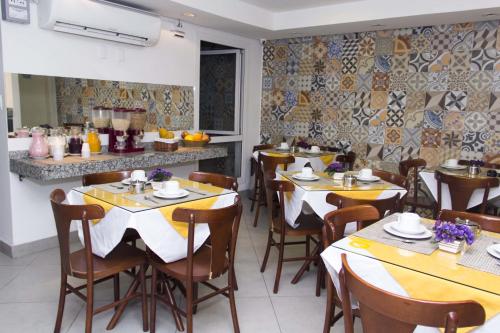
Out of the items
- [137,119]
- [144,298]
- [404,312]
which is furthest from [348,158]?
[404,312]

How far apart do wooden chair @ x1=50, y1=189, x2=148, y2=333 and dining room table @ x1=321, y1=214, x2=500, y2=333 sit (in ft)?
3.68

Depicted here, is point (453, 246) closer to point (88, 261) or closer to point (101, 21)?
point (88, 261)

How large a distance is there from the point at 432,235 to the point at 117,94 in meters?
3.03

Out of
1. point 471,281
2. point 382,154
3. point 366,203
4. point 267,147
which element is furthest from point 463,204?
point 267,147

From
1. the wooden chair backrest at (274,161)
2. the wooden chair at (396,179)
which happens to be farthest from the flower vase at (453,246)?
the wooden chair backrest at (274,161)

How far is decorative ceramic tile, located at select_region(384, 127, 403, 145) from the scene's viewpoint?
4.62 m

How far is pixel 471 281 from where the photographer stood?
1339mm

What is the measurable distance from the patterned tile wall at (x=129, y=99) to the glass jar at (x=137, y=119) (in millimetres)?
219

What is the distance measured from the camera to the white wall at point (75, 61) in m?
3.10

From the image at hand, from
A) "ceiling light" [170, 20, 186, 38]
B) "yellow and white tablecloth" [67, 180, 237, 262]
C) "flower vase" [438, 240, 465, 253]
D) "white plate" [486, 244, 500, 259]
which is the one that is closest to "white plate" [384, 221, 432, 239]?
"flower vase" [438, 240, 465, 253]

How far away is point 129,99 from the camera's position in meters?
3.90

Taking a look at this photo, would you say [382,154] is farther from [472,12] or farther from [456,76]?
[472,12]

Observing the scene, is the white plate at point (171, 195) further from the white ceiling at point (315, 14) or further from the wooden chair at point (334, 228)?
the white ceiling at point (315, 14)

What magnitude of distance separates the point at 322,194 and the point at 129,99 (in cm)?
221
